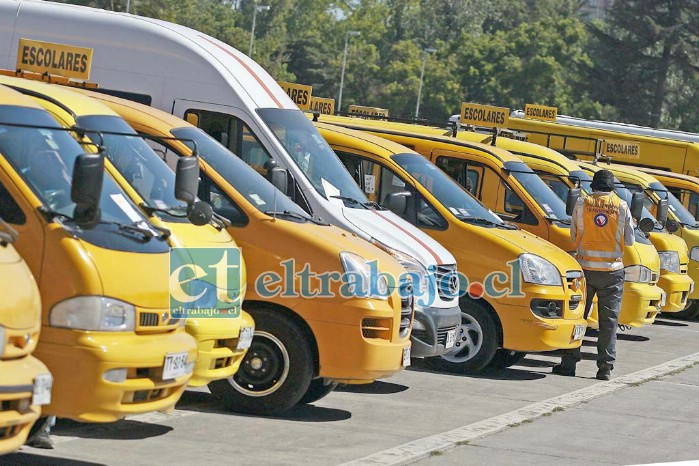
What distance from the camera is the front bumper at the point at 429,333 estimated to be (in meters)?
11.8

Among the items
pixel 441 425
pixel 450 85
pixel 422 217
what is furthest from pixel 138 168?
pixel 450 85

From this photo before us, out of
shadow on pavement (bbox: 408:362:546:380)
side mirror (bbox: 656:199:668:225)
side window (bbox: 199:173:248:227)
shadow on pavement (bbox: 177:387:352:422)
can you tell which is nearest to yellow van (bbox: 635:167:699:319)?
side mirror (bbox: 656:199:668:225)

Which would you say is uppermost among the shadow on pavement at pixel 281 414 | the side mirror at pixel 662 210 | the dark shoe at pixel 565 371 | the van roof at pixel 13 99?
the van roof at pixel 13 99

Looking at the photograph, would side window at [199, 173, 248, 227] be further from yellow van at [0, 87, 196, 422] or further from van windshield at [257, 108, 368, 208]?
yellow van at [0, 87, 196, 422]

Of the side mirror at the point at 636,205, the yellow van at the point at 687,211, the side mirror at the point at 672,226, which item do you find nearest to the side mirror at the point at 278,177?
the side mirror at the point at 636,205

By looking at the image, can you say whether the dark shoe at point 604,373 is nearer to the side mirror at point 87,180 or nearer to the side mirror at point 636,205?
the side mirror at point 636,205

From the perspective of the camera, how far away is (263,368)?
10414 millimetres

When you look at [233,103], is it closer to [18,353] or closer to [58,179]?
[58,179]

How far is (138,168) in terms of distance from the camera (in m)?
9.73

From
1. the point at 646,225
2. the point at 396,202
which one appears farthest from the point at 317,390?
the point at 646,225

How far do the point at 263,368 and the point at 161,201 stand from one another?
1558 mm

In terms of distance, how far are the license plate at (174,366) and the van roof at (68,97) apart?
203cm

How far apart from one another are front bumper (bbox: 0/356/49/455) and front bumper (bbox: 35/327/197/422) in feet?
1.90

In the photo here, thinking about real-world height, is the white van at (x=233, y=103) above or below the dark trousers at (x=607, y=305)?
above
